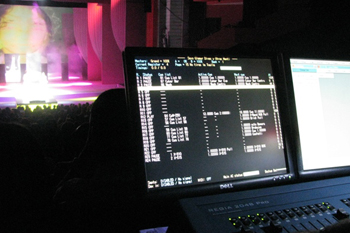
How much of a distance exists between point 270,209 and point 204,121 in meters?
0.27

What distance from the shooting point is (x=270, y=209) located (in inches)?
31.0

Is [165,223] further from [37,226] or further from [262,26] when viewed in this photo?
[262,26]

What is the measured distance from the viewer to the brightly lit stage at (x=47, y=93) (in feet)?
35.8

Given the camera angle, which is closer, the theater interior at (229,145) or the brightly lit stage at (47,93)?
the theater interior at (229,145)

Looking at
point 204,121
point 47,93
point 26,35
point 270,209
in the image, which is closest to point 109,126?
point 204,121

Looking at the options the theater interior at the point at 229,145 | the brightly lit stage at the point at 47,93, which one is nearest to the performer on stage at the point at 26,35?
the brightly lit stage at the point at 47,93

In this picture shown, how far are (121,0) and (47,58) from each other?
5.09 meters

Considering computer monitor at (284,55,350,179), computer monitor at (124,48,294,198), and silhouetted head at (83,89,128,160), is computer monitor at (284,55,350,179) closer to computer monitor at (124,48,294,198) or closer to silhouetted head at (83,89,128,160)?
computer monitor at (124,48,294,198)

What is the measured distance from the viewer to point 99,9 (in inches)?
520

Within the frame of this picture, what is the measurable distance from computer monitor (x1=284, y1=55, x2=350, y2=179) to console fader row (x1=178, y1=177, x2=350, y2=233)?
0.28ft

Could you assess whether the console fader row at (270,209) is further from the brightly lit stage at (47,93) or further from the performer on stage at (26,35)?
the performer on stage at (26,35)

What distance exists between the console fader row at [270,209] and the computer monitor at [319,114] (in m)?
0.09

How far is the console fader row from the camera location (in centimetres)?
71

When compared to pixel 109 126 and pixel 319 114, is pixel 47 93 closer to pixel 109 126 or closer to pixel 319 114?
pixel 109 126
